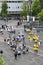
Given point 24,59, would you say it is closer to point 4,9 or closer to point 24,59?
point 24,59

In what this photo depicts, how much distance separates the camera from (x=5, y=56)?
34.7 m

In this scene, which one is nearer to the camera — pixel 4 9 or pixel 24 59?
pixel 24 59

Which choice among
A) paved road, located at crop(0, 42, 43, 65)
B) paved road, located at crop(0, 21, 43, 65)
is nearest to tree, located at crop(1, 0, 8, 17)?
paved road, located at crop(0, 21, 43, 65)

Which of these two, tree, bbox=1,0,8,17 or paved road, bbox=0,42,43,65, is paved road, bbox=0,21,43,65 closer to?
paved road, bbox=0,42,43,65

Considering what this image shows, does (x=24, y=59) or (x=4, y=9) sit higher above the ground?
(x=24, y=59)

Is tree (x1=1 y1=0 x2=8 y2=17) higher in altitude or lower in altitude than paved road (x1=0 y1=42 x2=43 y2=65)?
lower

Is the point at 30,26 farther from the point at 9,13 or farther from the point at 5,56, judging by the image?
the point at 9,13

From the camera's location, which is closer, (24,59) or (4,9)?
(24,59)

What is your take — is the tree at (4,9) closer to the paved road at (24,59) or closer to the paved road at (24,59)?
the paved road at (24,59)

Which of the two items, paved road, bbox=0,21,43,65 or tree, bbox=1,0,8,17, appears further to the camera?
tree, bbox=1,0,8,17

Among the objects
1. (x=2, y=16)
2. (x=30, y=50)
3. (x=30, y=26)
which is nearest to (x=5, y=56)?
(x=30, y=50)

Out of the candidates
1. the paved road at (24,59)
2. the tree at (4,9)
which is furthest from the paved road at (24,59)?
the tree at (4,9)

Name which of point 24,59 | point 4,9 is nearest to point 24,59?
Result: point 24,59

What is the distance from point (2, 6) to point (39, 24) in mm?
34375
